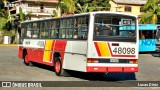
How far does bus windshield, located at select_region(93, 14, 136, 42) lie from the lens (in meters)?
15.2

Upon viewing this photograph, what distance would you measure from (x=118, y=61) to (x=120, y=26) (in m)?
1.45

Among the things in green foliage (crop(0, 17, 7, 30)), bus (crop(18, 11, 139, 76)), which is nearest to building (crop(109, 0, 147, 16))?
green foliage (crop(0, 17, 7, 30))

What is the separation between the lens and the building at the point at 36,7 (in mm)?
68125

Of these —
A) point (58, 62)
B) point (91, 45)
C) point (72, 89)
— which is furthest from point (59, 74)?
point (72, 89)

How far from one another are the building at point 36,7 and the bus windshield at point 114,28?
5229 centimetres

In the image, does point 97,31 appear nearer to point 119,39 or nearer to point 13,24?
point 119,39

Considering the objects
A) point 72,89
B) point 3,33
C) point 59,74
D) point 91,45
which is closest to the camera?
point 72,89

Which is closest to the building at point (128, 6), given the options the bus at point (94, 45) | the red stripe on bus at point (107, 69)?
the bus at point (94, 45)

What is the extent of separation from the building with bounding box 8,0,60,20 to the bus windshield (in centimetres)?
5229

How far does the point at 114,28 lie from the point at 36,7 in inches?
2209

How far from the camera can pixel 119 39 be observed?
51.2 ft

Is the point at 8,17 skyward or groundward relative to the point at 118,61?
skyward

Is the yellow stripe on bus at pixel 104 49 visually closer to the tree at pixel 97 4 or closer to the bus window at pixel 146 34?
the bus window at pixel 146 34

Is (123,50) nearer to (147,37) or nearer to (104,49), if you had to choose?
(104,49)
